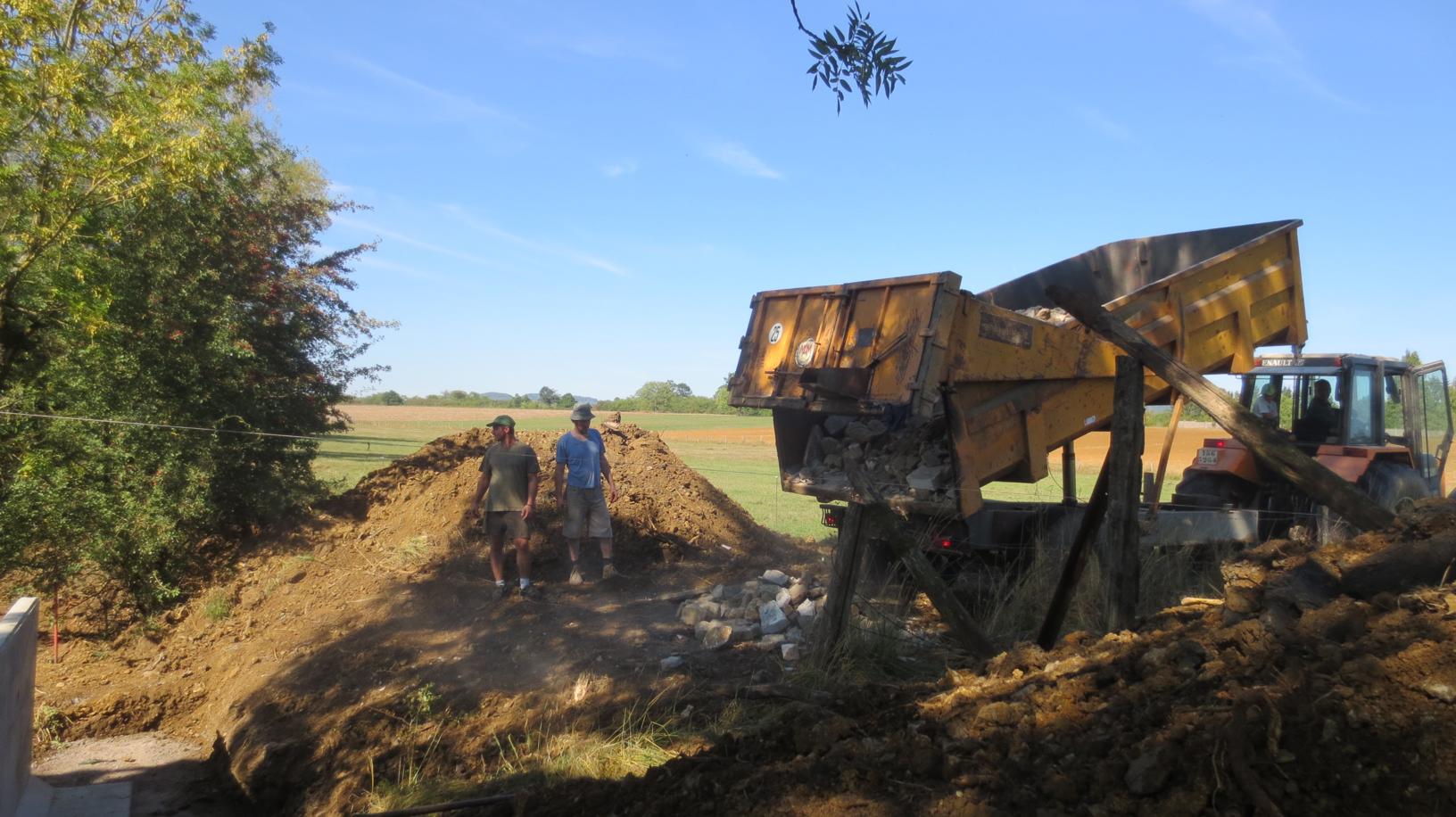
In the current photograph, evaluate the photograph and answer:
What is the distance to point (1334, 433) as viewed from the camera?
944cm

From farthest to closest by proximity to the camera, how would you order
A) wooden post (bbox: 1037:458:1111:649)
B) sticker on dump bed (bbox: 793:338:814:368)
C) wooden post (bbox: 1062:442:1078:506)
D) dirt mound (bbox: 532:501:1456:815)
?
wooden post (bbox: 1062:442:1078:506) → sticker on dump bed (bbox: 793:338:814:368) → wooden post (bbox: 1037:458:1111:649) → dirt mound (bbox: 532:501:1456:815)

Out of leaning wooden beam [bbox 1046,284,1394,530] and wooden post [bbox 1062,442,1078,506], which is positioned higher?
leaning wooden beam [bbox 1046,284,1394,530]

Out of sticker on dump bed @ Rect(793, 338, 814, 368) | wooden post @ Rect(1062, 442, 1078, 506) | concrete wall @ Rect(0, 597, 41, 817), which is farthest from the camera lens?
wooden post @ Rect(1062, 442, 1078, 506)

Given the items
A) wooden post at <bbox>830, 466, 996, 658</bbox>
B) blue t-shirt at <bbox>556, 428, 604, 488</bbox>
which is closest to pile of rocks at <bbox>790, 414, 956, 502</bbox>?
wooden post at <bbox>830, 466, 996, 658</bbox>

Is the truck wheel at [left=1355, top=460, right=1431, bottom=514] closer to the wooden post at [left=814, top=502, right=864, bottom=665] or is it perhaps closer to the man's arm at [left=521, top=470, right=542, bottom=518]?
the wooden post at [left=814, top=502, right=864, bottom=665]

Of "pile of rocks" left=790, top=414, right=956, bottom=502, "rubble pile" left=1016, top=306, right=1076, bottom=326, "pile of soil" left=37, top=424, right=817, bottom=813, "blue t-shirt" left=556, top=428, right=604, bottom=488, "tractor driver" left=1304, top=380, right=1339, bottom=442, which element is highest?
"rubble pile" left=1016, top=306, right=1076, bottom=326

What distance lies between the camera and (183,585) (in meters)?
10.7

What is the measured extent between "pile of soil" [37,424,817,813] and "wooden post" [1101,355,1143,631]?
10.2 ft

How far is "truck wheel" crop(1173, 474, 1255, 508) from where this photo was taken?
952 cm

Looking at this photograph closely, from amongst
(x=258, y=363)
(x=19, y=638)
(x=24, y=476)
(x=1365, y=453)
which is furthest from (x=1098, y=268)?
(x=24, y=476)

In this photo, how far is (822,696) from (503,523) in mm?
4889

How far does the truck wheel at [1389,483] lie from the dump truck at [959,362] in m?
1.56

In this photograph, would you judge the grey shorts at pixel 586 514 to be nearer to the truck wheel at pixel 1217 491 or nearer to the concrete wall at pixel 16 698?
the concrete wall at pixel 16 698

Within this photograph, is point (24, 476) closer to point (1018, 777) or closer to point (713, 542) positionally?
point (713, 542)
